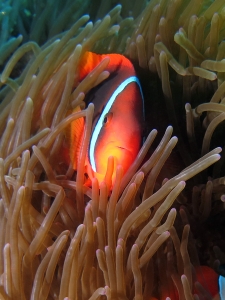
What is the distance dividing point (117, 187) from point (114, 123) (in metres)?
0.19

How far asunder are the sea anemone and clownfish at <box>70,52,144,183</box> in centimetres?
3

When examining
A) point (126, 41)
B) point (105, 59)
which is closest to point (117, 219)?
point (105, 59)

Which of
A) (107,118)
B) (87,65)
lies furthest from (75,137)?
(87,65)

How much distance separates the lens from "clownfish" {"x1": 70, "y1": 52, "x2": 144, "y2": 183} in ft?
2.83

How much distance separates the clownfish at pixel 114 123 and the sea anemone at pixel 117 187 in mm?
32

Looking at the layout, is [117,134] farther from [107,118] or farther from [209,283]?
Answer: [209,283]

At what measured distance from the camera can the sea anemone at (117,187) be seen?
28.3 inches

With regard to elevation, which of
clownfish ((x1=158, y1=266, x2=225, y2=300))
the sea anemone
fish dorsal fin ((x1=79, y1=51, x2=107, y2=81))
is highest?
fish dorsal fin ((x1=79, y1=51, x2=107, y2=81))

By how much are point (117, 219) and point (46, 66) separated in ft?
1.73

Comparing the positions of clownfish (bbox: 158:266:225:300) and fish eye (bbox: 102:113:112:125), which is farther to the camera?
fish eye (bbox: 102:113:112:125)

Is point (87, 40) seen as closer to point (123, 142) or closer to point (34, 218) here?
point (123, 142)

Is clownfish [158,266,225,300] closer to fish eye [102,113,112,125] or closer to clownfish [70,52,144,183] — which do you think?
clownfish [70,52,144,183]

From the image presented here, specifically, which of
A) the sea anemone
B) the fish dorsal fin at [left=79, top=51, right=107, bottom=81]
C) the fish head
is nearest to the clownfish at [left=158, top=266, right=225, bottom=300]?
the sea anemone

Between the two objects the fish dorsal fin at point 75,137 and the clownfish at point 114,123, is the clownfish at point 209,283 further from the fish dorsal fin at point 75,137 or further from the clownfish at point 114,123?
the fish dorsal fin at point 75,137
